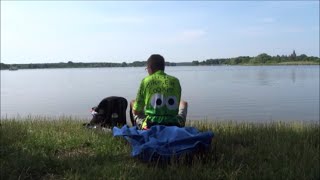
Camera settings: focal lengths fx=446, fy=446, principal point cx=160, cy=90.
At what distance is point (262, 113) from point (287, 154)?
14848 mm

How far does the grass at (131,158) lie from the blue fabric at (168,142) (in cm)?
15

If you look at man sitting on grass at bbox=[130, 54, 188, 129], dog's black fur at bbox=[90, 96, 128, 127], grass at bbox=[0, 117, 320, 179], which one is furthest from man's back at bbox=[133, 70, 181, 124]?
dog's black fur at bbox=[90, 96, 128, 127]

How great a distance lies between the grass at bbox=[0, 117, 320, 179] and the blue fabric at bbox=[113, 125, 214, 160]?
0.15 meters

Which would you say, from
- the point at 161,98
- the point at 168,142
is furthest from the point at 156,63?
the point at 168,142

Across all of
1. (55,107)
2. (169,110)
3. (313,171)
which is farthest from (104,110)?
(55,107)

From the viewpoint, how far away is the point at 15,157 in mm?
5824

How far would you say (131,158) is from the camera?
19.5ft

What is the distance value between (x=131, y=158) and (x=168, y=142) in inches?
24.1

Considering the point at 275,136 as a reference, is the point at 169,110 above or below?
above

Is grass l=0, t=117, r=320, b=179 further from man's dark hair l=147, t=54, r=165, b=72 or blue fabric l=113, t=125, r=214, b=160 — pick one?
man's dark hair l=147, t=54, r=165, b=72

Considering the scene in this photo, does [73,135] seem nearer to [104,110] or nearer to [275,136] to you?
[104,110]

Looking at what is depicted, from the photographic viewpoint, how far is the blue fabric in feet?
18.5

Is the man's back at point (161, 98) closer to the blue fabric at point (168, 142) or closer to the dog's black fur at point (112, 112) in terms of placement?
the blue fabric at point (168, 142)

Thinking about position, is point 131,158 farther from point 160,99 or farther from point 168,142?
point 160,99
